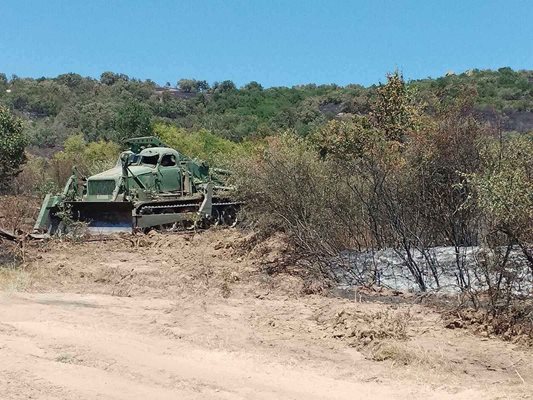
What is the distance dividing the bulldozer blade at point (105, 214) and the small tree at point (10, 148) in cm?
932

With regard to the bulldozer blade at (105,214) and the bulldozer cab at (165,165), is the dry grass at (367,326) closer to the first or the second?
the bulldozer blade at (105,214)

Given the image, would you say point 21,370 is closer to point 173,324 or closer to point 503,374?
point 173,324

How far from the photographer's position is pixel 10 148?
23188 millimetres

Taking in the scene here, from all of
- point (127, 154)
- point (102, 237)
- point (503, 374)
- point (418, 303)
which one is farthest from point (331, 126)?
point (503, 374)

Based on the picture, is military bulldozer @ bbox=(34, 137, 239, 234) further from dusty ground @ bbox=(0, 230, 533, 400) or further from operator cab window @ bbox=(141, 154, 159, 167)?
dusty ground @ bbox=(0, 230, 533, 400)

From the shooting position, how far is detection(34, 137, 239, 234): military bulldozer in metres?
14.7

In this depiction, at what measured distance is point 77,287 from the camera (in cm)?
976

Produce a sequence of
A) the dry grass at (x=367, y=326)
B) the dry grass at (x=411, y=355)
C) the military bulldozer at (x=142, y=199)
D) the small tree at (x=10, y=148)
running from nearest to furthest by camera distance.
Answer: the dry grass at (x=411, y=355) < the dry grass at (x=367, y=326) < the military bulldozer at (x=142, y=199) < the small tree at (x=10, y=148)

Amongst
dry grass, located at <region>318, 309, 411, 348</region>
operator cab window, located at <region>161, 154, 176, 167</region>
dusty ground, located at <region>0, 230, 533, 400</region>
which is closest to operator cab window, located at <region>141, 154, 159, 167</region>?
operator cab window, located at <region>161, 154, 176, 167</region>

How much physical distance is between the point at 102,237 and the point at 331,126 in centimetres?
802

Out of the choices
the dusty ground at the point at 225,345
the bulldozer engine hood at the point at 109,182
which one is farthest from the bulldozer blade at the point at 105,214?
the dusty ground at the point at 225,345

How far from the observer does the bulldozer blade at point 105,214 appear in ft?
48.4

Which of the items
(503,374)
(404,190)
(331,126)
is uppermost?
(331,126)

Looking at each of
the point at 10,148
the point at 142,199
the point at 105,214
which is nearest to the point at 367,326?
the point at 142,199
